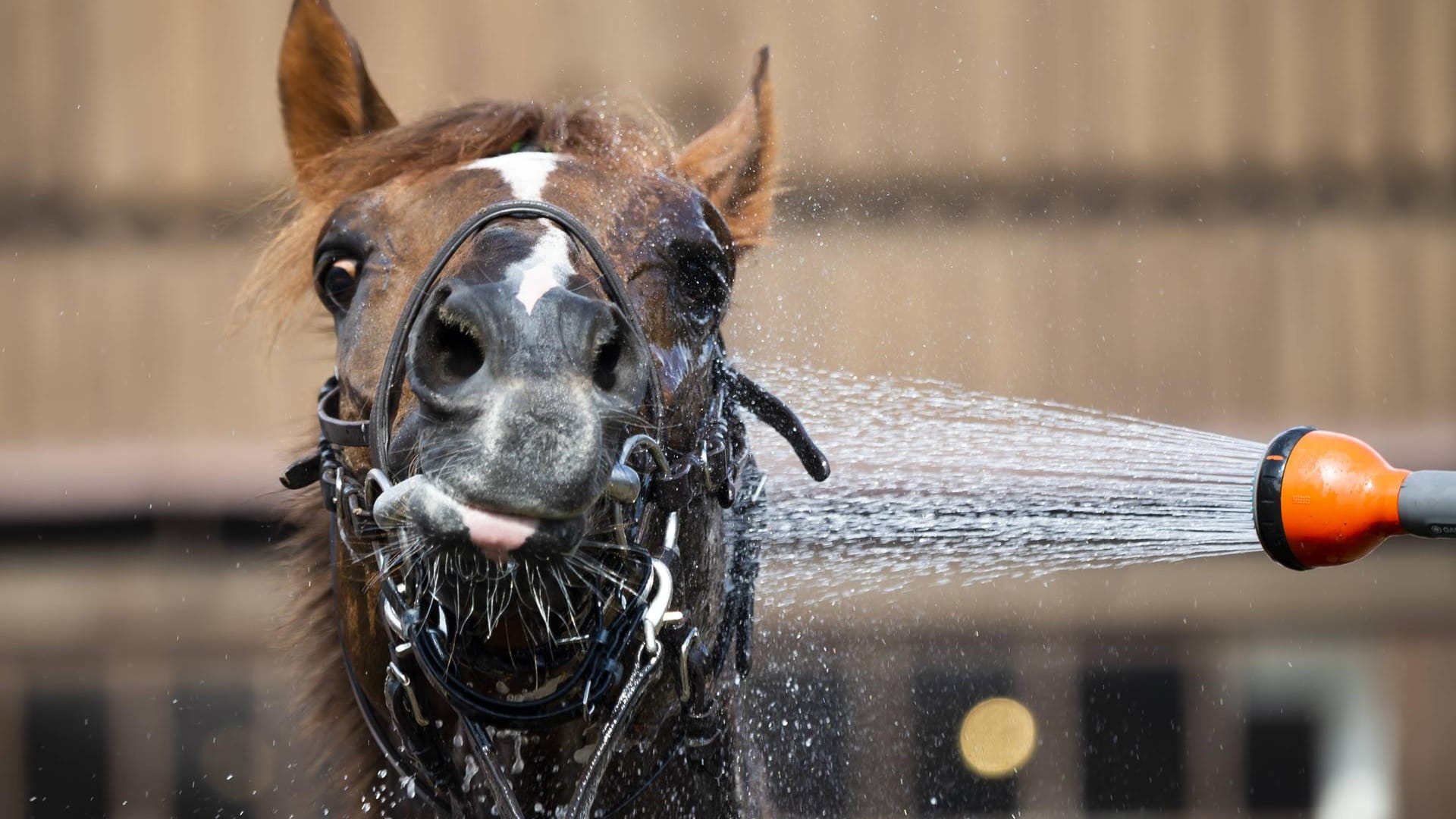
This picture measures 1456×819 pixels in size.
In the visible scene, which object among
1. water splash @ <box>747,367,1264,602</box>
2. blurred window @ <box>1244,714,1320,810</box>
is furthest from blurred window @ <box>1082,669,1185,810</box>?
water splash @ <box>747,367,1264,602</box>

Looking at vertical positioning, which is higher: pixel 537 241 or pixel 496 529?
pixel 537 241

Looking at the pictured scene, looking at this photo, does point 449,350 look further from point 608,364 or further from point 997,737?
point 997,737

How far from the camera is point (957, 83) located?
499 centimetres

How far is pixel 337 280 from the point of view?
5.52 ft

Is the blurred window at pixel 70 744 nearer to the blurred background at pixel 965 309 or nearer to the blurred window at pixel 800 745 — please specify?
the blurred background at pixel 965 309

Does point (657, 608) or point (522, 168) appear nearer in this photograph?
point (657, 608)

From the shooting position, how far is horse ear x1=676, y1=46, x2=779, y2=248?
2.12 metres

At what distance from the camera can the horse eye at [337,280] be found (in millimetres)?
1664

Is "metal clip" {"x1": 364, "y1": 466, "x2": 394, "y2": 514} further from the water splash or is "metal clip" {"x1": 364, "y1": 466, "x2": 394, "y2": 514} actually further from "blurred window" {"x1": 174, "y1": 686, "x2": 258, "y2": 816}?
"blurred window" {"x1": 174, "y1": 686, "x2": 258, "y2": 816}

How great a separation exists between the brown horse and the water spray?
72 centimetres

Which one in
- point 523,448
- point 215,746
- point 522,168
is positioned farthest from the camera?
point 215,746

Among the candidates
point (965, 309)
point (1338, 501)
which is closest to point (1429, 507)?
point (1338, 501)

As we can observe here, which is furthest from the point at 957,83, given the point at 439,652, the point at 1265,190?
the point at 439,652

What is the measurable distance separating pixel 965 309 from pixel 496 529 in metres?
3.84
